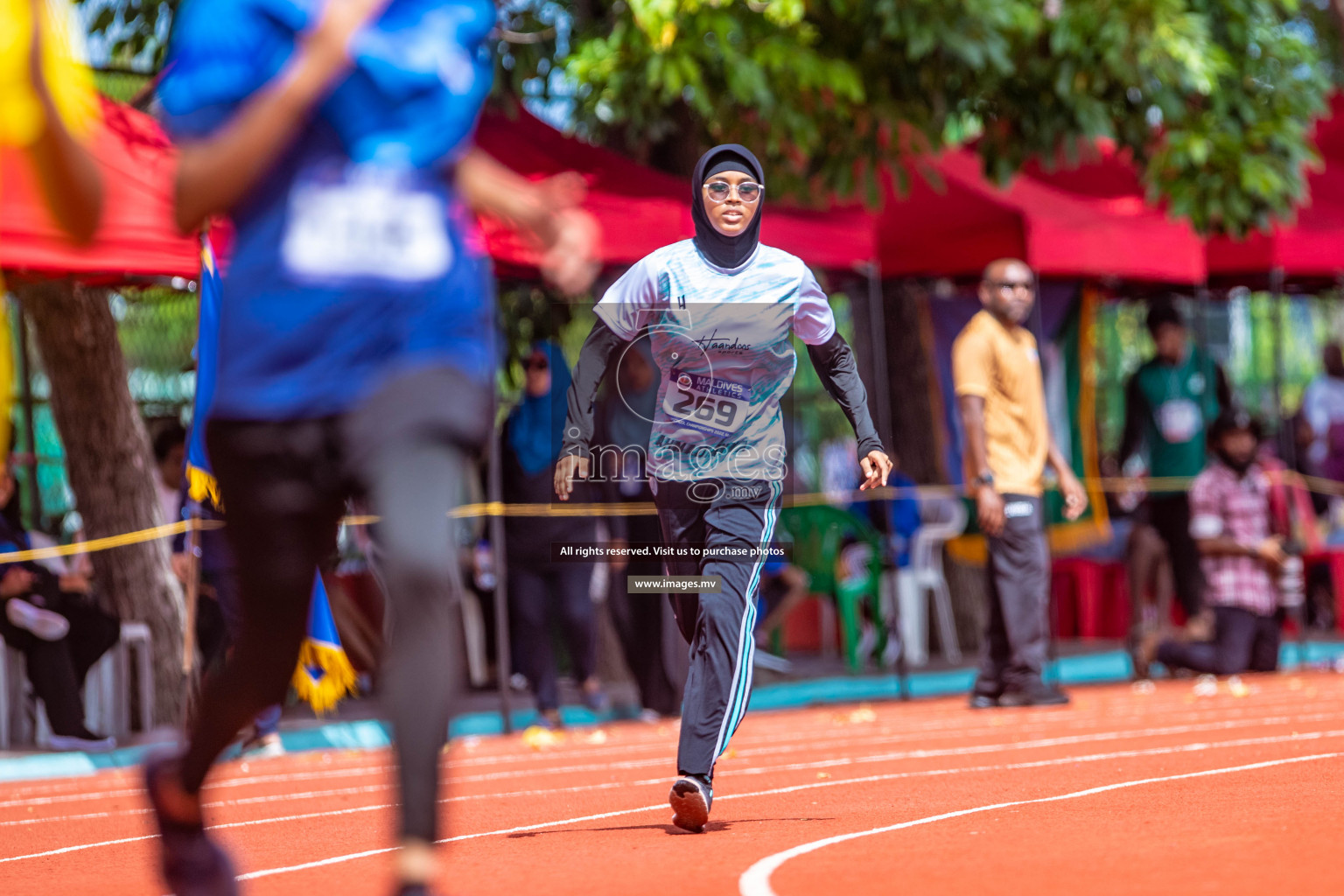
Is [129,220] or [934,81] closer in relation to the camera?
[129,220]

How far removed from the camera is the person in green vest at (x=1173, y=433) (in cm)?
1331

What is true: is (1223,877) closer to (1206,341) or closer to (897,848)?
(897,848)

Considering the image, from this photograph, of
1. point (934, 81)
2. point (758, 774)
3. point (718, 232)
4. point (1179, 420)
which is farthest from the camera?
point (1179, 420)

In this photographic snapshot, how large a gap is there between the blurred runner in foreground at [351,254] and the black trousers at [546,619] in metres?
7.38

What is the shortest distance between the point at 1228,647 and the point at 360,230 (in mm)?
10142

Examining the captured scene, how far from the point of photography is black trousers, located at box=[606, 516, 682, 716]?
10938 millimetres

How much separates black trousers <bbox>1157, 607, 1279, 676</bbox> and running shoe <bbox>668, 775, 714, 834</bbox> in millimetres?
7680

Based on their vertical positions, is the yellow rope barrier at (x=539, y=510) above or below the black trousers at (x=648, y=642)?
above

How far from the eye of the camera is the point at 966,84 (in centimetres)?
1191

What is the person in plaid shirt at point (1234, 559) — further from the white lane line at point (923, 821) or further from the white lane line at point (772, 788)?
the white lane line at point (923, 821)

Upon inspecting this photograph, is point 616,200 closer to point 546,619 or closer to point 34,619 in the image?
point 546,619

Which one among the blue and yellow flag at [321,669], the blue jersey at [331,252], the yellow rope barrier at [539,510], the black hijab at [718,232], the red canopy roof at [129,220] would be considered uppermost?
the red canopy roof at [129,220]

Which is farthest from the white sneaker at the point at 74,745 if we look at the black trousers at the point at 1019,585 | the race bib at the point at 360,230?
the race bib at the point at 360,230

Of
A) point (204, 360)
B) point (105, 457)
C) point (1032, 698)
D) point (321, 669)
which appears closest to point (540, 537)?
point (321, 669)
